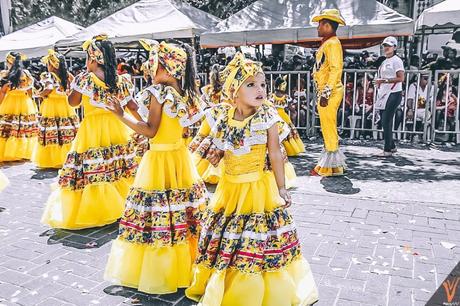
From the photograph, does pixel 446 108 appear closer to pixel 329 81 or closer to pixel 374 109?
pixel 374 109

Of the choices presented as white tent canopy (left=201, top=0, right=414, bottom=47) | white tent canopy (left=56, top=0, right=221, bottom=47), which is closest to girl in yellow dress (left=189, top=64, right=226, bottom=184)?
white tent canopy (left=201, top=0, right=414, bottom=47)

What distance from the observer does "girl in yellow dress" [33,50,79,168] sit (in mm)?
8453

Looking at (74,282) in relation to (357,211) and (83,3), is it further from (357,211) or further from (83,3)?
(83,3)

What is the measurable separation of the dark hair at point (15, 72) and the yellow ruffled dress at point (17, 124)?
10 cm

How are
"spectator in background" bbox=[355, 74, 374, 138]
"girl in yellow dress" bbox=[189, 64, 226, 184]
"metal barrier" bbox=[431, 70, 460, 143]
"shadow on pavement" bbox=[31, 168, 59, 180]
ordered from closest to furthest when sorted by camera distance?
"girl in yellow dress" bbox=[189, 64, 226, 184]
"shadow on pavement" bbox=[31, 168, 59, 180]
"metal barrier" bbox=[431, 70, 460, 143]
"spectator in background" bbox=[355, 74, 374, 138]

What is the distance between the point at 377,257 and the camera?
443 cm

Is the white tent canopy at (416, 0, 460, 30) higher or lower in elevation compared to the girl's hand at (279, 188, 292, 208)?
higher

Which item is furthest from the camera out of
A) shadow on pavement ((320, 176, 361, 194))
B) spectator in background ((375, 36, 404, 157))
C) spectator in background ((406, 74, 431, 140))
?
spectator in background ((406, 74, 431, 140))

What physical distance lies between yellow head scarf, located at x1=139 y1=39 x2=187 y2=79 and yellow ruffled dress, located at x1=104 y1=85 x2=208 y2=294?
6.7 inches

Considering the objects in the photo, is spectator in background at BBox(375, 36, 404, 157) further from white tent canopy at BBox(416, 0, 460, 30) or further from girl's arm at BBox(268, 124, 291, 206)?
girl's arm at BBox(268, 124, 291, 206)

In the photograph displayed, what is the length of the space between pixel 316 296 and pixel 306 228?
169 cm

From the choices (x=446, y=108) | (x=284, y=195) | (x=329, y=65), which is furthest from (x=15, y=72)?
(x=446, y=108)

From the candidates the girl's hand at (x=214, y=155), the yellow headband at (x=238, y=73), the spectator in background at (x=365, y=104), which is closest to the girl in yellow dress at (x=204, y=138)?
the girl's hand at (x=214, y=155)

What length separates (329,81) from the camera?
7.09 metres
